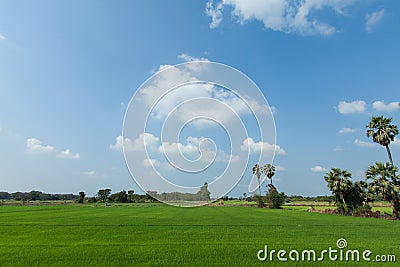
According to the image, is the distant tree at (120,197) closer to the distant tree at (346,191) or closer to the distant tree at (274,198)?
the distant tree at (274,198)

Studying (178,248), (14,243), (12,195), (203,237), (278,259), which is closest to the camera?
(278,259)

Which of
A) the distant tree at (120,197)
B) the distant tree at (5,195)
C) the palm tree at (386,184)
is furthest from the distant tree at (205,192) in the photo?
the distant tree at (5,195)

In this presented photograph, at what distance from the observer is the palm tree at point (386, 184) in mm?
31156

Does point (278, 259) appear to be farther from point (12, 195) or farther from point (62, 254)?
point (12, 195)

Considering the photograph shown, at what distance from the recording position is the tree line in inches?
1242

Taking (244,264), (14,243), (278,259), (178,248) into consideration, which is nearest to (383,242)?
(278,259)

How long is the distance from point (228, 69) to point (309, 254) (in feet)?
28.6

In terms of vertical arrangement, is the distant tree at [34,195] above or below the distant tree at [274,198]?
below

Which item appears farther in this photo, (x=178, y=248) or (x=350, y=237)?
(x=350, y=237)

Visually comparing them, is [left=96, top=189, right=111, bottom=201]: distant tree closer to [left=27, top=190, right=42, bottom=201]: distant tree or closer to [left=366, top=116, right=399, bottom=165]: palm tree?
[left=27, top=190, right=42, bottom=201]: distant tree

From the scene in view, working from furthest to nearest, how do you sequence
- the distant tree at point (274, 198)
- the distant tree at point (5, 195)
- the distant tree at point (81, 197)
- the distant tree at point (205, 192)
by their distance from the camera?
the distant tree at point (5, 195) < the distant tree at point (81, 197) < the distant tree at point (274, 198) < the distant tree at point (205, 192)

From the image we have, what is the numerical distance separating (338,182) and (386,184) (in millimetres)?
8151

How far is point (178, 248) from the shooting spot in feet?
45.3

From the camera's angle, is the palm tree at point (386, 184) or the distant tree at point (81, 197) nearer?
the palm tree at point (386, 184)
